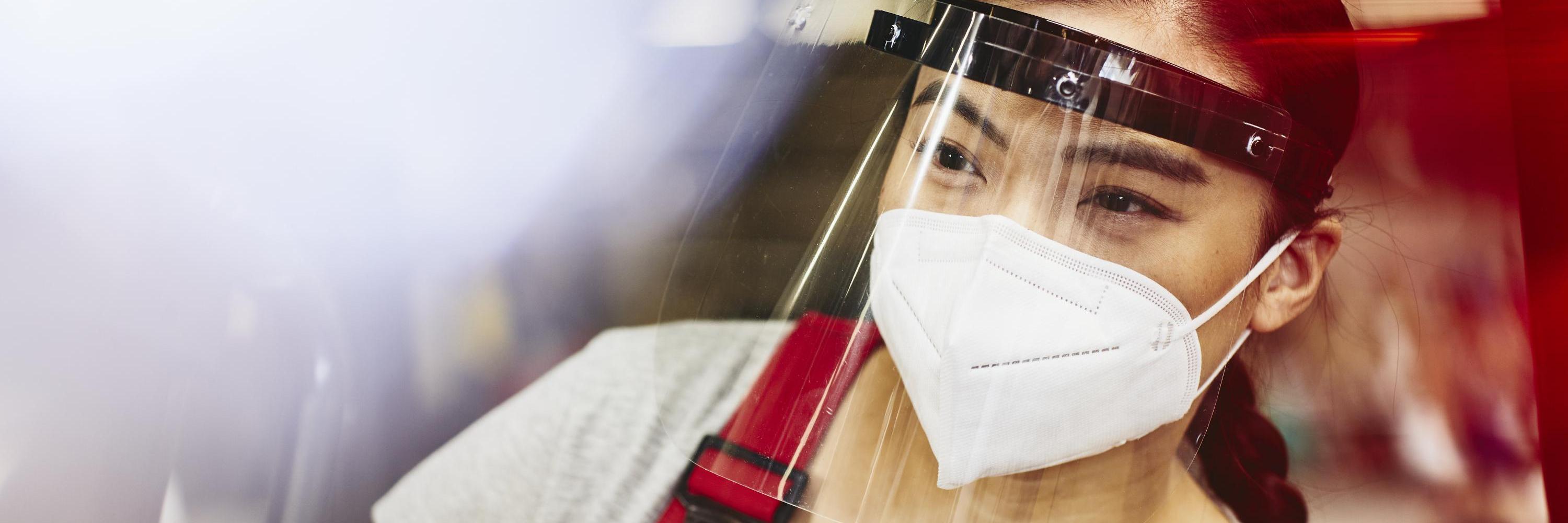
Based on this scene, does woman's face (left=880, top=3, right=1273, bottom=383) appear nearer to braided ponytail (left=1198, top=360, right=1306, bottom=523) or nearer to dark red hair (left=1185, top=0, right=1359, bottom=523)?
dark red hair (left=1185, top=0, right=1359, bottom=523)

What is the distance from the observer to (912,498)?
2.30 ft

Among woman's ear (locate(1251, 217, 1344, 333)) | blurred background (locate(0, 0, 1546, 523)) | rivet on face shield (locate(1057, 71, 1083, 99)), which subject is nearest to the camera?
rivet on face shield (locate(1057, 71, 1083, 99))

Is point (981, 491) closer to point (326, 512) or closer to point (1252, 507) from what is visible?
point (1252, 507)

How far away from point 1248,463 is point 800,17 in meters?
0.72

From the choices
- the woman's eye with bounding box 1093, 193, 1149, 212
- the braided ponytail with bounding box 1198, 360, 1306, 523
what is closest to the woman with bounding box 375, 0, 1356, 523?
the woman's eye with bounding box 1093, 193, 1149, 212

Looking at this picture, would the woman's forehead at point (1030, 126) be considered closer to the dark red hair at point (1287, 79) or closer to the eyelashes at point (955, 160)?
the eyelashes at point (955, 160)

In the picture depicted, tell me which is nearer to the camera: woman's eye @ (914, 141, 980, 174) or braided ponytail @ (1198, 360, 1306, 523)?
woman's eye @ (914, 141, 980, 174)

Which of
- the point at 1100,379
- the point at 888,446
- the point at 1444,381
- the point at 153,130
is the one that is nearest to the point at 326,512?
the point at 153,130

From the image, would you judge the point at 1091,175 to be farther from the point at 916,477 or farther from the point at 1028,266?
the point at 916,477

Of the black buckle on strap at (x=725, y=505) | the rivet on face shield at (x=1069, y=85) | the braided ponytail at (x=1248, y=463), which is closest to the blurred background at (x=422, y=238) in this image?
the braided ponytail at (x=1248, y=463)

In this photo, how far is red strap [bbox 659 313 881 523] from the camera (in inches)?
26.8

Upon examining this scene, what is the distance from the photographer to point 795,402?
71cm

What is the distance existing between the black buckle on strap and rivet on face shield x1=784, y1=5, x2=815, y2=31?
0.39 metres

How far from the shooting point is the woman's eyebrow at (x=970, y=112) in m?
0.64
